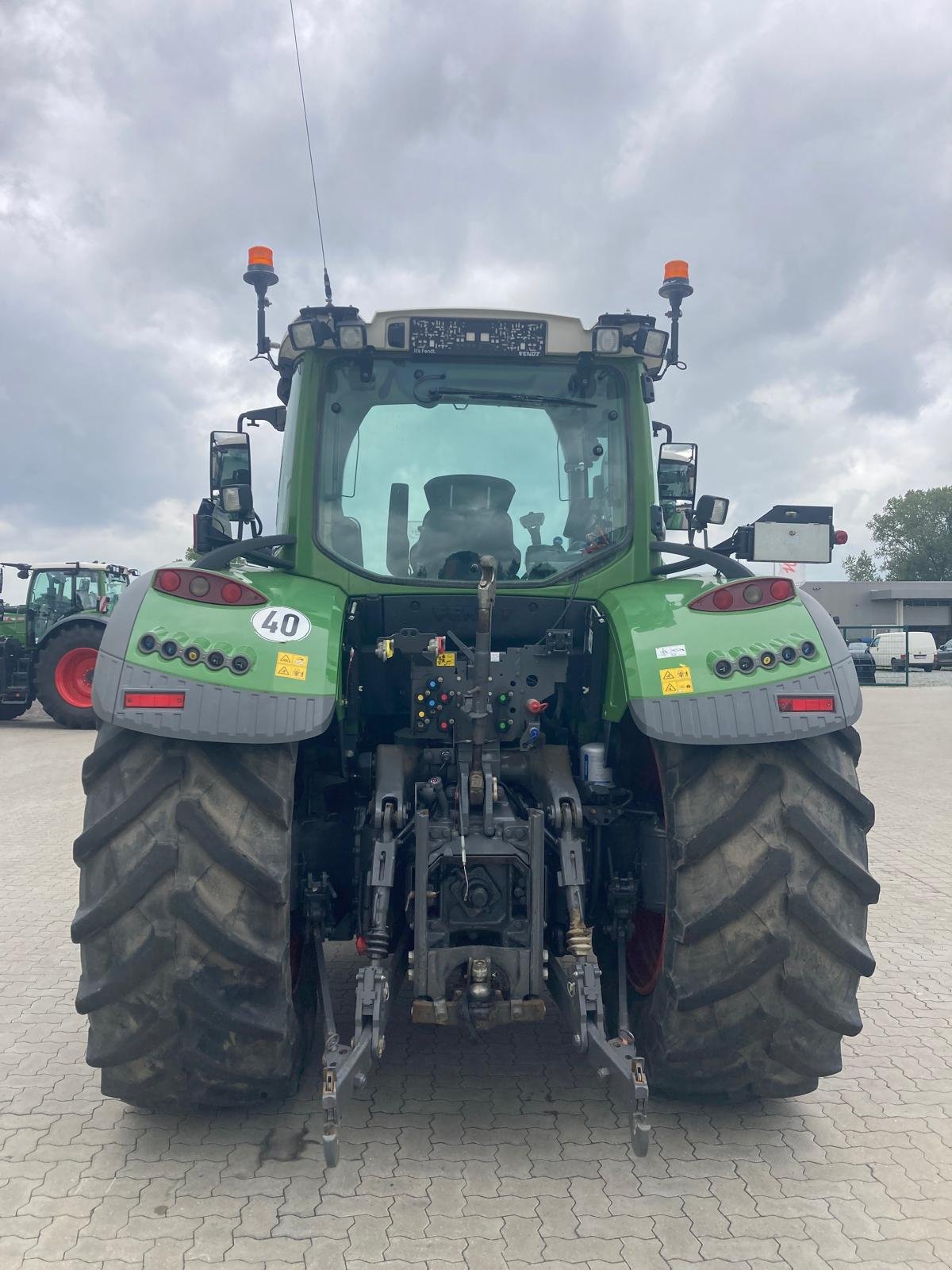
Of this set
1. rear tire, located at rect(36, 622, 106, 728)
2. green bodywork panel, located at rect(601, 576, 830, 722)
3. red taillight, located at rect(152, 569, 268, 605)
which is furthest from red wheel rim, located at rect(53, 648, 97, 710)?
green bodywork panel, located at rect(601, 576, 830, 722)

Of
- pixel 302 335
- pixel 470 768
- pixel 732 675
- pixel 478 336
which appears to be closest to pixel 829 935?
pixel 732 675

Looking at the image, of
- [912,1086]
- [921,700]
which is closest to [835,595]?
[921,700]

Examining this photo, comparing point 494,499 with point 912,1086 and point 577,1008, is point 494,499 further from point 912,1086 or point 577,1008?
point 912,1086

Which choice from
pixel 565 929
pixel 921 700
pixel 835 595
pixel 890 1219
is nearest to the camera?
pixel 890 1219

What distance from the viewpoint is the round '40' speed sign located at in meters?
2.84

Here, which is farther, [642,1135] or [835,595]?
[835,595]

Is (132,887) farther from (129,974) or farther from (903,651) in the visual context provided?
(903,651)

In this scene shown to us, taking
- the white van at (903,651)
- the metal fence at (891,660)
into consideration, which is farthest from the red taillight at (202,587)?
the white van at (903,651)

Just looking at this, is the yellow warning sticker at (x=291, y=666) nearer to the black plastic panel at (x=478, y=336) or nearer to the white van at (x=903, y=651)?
the black plastic panel at (x=478, y=336)

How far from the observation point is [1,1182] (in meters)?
2.72

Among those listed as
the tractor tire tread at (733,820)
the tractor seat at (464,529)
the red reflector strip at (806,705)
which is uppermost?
the tractor seat at (464,529)

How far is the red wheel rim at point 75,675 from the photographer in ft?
45.1

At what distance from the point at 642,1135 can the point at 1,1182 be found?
1814 millimetres

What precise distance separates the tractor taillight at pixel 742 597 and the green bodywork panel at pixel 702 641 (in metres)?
0.02
